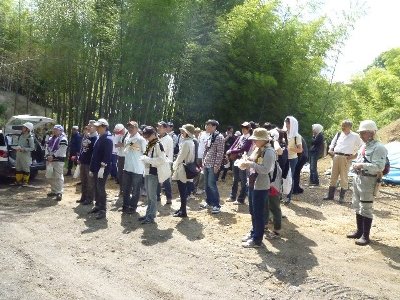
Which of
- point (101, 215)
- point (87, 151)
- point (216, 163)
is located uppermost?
point (216, 163)

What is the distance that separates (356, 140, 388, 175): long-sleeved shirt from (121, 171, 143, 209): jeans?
3131 millimetres

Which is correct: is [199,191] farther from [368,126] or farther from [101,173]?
[368,126]

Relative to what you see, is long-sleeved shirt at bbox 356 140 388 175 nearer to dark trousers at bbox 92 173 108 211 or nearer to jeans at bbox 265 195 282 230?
jeans at bbox 265 195 282 230

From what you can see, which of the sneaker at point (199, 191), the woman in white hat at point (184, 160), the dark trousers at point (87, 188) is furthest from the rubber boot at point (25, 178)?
the woman in white hat at point (184, 160)

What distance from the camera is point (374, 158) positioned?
4.96m

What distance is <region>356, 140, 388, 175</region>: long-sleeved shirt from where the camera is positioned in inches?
194

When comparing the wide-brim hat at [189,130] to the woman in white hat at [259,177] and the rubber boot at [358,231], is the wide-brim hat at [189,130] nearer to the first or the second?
the woman in white hat at [259,177]

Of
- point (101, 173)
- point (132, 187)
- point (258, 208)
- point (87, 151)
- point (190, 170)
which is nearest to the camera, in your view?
point (258, 208)

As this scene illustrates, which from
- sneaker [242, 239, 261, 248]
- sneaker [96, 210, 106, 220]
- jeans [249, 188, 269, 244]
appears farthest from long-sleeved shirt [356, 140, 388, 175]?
sneaker [96, 210, 106, 220]

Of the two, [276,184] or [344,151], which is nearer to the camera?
[276,184]

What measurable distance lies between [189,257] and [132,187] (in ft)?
6.91

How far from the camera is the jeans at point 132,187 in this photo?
6457 millimetres

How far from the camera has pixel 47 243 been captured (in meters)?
5.11

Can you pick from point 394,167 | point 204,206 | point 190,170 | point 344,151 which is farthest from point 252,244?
point 394,167
